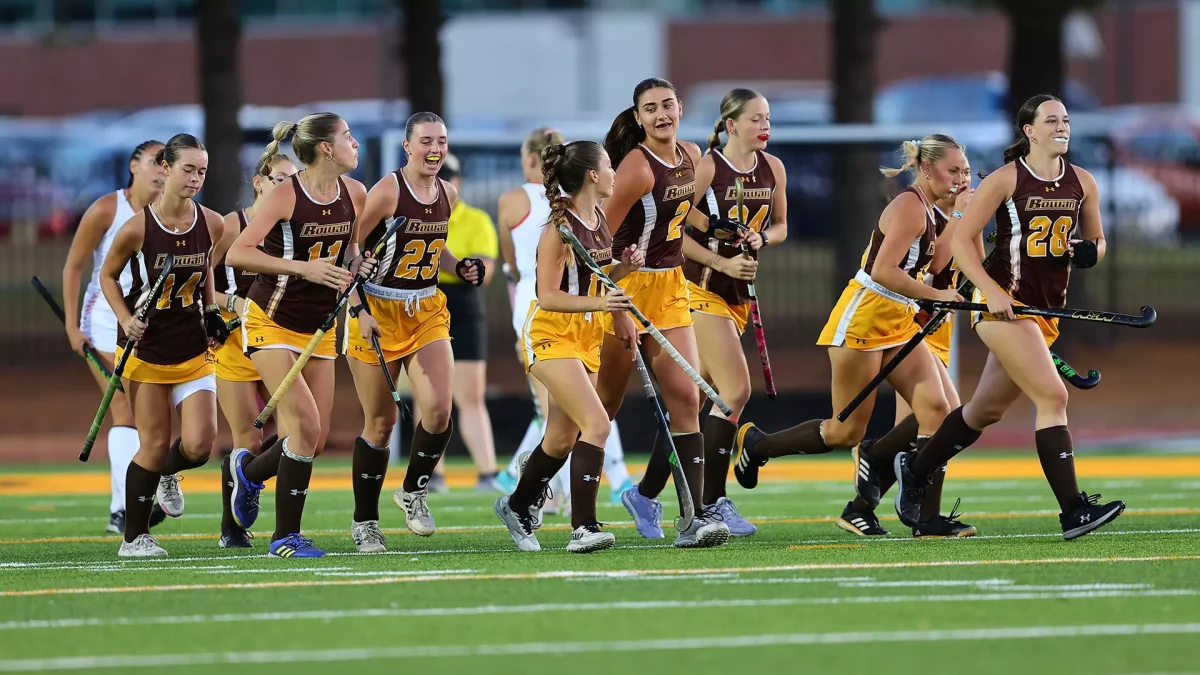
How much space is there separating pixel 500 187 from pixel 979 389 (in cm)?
817

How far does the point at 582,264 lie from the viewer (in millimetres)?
9148

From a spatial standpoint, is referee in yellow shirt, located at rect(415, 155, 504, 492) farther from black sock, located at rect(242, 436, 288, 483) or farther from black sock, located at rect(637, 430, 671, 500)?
black sock, located at rect(242, 436, 288, 483)

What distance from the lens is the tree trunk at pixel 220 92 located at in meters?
20.6

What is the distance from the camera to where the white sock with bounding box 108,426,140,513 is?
1129cm

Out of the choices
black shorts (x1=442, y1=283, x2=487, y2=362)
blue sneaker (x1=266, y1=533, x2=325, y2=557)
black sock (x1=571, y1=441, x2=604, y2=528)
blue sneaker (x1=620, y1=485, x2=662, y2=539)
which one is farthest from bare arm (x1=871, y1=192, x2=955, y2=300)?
black shorts (x1=442, y1=283, x2=487, y2=362)

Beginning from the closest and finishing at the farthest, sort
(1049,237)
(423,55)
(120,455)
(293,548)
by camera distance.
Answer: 1. (293,548)
2. (1049,237)
3. (120,455)
4. (423,55)

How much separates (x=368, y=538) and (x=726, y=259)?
2261 millimetres

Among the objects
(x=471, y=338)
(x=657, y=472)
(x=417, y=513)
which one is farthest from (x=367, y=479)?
(x=471, y=338)

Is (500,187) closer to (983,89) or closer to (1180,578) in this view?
(1180,578)

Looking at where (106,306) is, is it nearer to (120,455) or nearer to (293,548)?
(120,455)

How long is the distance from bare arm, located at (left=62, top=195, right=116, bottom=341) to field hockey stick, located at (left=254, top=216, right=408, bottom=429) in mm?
1962

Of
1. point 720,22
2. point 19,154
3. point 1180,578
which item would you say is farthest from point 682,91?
point 1180,578

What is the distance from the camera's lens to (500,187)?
17297 mm

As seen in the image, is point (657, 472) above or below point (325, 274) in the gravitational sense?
below
